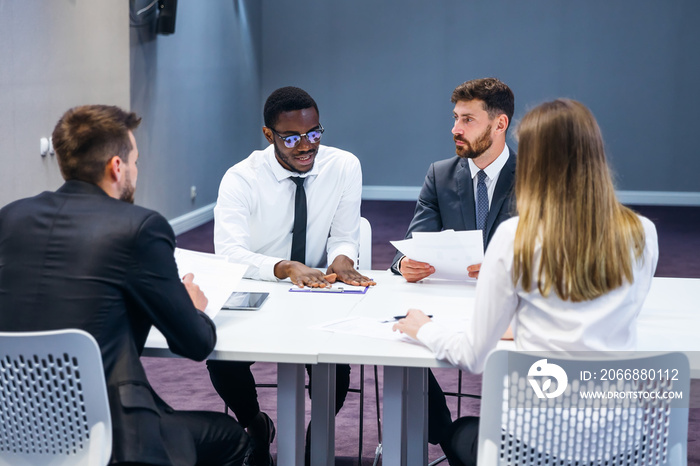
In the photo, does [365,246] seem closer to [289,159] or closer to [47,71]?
[289,159]

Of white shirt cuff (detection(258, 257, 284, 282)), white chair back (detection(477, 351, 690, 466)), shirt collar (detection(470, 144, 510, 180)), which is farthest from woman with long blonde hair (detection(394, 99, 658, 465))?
shirt collar (detection(470, 144, 510, 180))

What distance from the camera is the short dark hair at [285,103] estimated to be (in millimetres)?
2873

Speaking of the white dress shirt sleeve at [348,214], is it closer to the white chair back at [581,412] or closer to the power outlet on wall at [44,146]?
the white chair back at [581,412]

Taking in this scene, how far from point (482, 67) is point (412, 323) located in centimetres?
862

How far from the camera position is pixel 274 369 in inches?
163

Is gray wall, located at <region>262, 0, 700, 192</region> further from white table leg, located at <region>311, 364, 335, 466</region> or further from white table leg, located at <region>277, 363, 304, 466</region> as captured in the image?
white table leg, located at <region>277, 363, 304, 466</region>

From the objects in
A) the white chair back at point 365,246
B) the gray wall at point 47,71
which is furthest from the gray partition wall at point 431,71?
the white chair back at point 365,246

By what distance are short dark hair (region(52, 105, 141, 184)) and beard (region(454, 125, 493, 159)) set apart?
151cm

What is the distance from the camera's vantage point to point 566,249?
161cm

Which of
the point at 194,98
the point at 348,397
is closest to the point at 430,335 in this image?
the point at 348,397

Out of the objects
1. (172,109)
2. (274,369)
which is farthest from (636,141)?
(274,369)

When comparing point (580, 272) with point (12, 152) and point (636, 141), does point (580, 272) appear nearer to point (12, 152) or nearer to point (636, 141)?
point (12, 152)

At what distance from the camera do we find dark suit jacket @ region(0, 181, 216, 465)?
65.9 inches

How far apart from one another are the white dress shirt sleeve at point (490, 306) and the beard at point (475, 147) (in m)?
1.30
